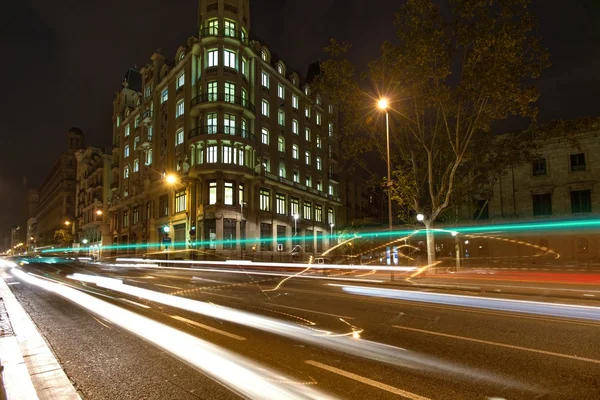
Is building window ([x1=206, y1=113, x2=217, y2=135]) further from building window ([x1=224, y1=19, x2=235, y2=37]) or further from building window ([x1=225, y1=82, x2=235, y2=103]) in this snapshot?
building window ([x1=224, y1=19, x2=235, y2=37])

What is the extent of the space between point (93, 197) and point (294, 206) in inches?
2025

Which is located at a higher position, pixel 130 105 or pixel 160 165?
pixel 130 105

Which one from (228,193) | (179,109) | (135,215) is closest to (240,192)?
(228,193)

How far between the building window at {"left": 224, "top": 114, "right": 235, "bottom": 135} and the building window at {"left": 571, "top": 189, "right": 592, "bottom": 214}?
126ft

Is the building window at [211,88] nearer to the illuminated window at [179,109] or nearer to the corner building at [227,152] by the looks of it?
the corner building at [227,152]

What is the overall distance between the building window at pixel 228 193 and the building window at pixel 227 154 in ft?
8.53

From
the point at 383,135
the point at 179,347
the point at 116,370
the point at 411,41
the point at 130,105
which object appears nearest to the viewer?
the point at 116,370

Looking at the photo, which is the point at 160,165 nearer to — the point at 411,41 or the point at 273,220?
the point at 273,220

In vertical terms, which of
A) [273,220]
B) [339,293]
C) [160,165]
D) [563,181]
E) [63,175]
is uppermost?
[63,175]

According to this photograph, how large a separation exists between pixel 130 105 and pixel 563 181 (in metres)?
67.4

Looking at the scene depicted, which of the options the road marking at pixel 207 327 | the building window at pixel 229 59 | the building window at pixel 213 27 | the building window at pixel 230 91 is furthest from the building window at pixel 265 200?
the road marking at pixel 207 327

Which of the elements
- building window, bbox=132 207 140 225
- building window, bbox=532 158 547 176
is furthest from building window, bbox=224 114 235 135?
building window, bbox=532 158 547 176

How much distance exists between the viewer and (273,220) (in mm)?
49219

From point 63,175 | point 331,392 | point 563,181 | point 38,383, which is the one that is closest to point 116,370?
point 38,383
